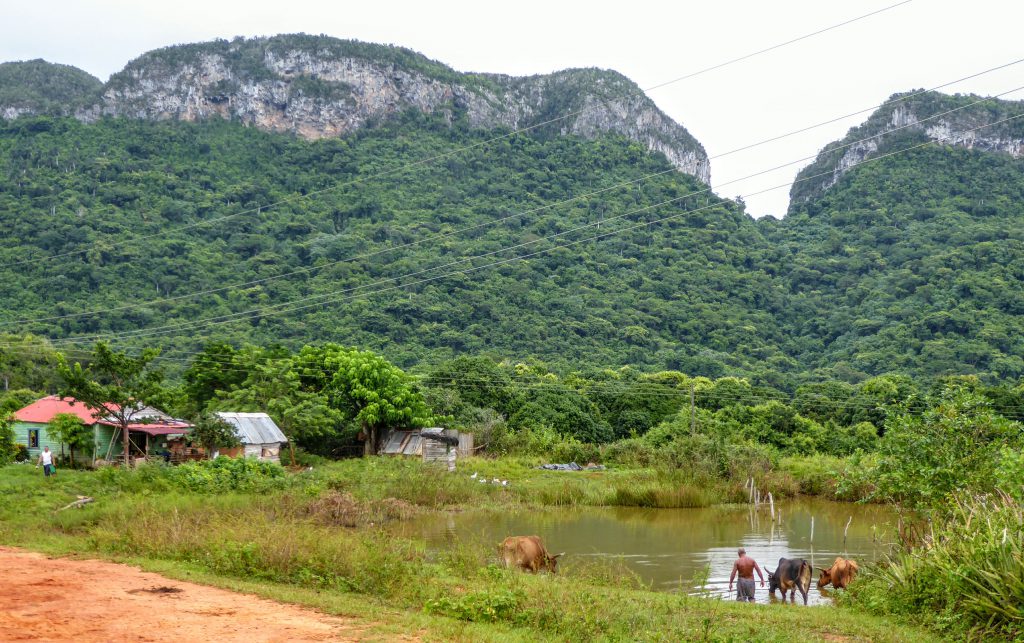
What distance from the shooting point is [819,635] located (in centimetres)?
1063

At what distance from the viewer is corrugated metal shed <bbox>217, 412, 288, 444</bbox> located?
33344mm

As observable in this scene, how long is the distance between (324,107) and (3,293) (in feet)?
220

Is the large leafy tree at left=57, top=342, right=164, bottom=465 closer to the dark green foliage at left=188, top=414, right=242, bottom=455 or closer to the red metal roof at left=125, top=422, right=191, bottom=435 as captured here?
the red metal roof at left=125, top=422, right=191, bottom=435

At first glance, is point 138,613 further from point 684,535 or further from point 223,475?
point 684,535

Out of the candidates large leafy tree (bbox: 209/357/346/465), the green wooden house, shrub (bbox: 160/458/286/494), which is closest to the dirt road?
shrub (bbox: 160/458/286/494)

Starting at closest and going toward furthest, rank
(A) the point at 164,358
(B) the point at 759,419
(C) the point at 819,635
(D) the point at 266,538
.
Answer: (C) the point at 819,635 → (D) the point at 266,538 → (B) the point at 759,419 → (A) the point at 164,358

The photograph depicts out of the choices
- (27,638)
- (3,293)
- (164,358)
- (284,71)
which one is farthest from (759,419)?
(284,71)

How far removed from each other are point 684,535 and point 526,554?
10179mm

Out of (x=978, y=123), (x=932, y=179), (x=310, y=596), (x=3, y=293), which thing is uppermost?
(x=978, y=123)

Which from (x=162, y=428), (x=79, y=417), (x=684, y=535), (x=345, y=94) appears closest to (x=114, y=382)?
(x=79, y=417)

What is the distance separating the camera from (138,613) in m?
9.88

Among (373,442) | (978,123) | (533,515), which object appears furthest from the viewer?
(978,123)

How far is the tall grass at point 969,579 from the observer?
9805 millimetres

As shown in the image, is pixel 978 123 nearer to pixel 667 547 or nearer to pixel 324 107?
pixel 324 107
